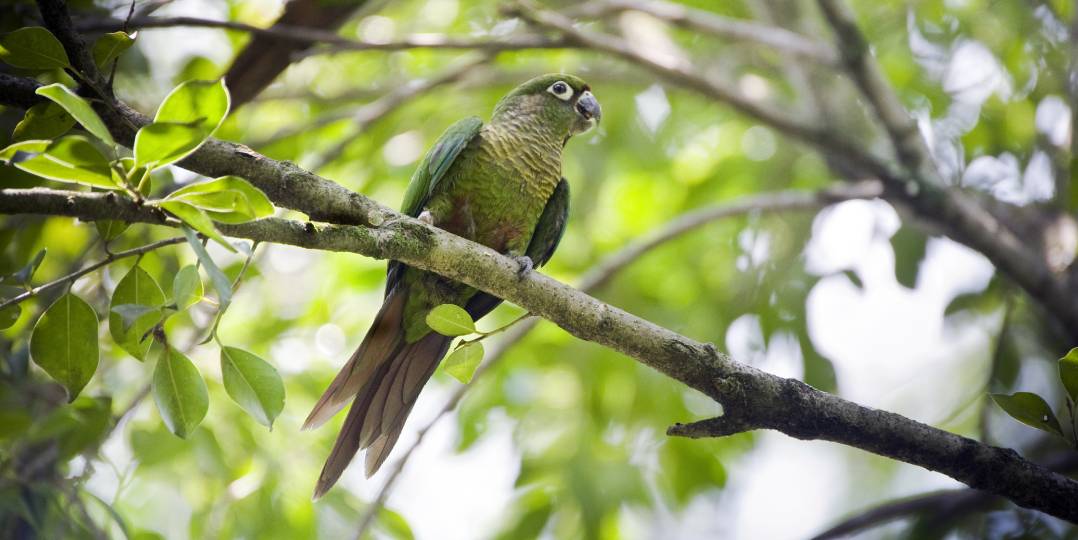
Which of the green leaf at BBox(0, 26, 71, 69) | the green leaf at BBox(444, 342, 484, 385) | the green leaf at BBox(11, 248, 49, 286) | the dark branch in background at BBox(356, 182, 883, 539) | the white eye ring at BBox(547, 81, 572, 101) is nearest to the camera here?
the green leaf at BBox(0, 26, 71, 69)

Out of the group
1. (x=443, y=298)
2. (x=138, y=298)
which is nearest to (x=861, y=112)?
(x=443, y=298)

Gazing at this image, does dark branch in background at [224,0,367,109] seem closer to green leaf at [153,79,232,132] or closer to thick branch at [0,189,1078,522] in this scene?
thick branch at [0,189,1078,522]

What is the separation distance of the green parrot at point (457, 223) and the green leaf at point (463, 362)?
504 mm

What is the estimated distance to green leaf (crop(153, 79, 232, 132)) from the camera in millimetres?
1886

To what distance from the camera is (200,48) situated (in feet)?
18.0

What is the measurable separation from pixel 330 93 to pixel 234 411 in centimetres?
271

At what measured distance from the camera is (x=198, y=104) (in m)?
1.90

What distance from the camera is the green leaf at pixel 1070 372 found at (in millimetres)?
2330

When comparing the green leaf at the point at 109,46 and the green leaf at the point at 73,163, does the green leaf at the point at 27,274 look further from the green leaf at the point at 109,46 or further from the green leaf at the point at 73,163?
the green leaf at the point at 109,46

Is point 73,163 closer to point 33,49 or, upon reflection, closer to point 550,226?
point 33,49

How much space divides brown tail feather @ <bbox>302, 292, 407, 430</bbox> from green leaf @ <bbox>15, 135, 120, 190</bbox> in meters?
1.62

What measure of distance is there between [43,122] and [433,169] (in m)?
1.93

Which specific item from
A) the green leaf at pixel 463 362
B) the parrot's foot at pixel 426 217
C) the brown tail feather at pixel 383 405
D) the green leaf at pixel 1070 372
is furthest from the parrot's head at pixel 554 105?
the green leaf at pixel 1070 372

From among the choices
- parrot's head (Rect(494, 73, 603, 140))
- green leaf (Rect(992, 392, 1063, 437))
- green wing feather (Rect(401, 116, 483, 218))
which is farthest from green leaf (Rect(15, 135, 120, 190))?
parrot's head (Rect(494, 73, 603, 140))
